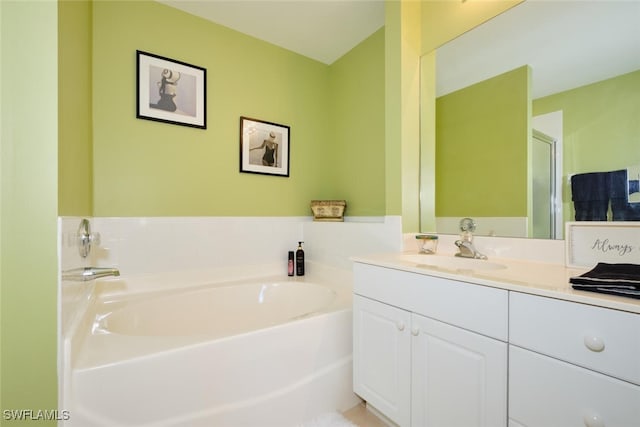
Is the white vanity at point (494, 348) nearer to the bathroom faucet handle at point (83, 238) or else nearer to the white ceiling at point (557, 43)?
the white ceiling at point (557, 43)

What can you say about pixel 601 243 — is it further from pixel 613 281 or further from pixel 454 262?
pixel 454 262

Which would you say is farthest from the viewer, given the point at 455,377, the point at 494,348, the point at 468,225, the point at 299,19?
the point at 299,19

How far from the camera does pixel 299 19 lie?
6.60 feet

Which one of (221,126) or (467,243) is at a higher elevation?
(221,126)

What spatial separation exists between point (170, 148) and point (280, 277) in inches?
52.4

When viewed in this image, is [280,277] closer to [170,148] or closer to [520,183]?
[170,148]

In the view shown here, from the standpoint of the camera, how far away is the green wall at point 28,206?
72cm

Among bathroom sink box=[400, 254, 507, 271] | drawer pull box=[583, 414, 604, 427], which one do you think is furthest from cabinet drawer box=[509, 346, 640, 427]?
bathroom sink box=[400, 254, 507, 271]

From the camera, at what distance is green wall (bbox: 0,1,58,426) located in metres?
0.72

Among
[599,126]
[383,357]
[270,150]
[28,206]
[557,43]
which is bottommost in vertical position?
[383,357]

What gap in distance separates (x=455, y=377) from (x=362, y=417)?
707 mm

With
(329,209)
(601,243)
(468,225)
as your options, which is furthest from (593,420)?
(329,209)

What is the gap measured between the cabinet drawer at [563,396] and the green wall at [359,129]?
4.62 feet

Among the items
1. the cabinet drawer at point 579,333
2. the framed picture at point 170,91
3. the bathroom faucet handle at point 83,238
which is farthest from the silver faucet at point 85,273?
the cabinet drawer at point 579,333
